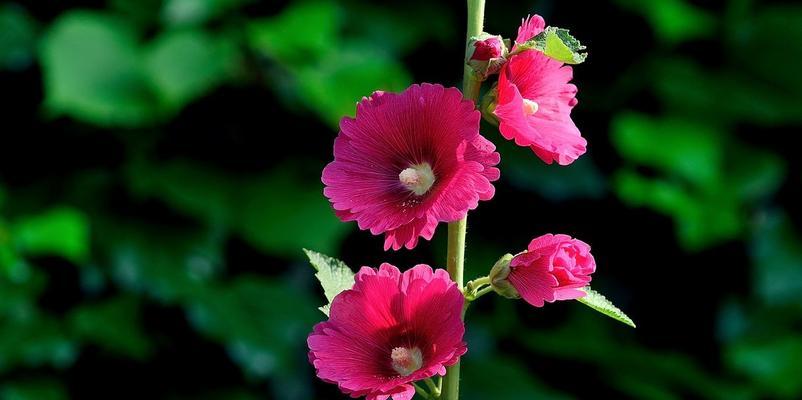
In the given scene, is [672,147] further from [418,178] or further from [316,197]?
[418,178]

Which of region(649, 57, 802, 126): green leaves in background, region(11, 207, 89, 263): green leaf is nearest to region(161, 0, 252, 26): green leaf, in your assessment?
region(11, 207, 89, 263): green leaf

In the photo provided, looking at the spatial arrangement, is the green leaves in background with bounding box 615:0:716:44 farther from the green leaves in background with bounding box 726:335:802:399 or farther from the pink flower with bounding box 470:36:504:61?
the pink flower with bounding box 470:36:504:61

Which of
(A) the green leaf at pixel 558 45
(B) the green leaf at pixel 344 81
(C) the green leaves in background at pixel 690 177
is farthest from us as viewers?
→ (C) the green leaves in background at pixel 690 177

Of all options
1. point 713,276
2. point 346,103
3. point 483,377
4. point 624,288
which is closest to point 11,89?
point 346,103

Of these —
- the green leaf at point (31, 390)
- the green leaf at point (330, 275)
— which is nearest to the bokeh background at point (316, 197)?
the green leaf at point (31, 390)

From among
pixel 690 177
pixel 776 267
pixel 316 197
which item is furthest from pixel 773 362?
pixel 316 197

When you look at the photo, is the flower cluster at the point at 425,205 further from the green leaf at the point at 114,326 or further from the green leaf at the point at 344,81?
the green leaf at the point at 114,326
